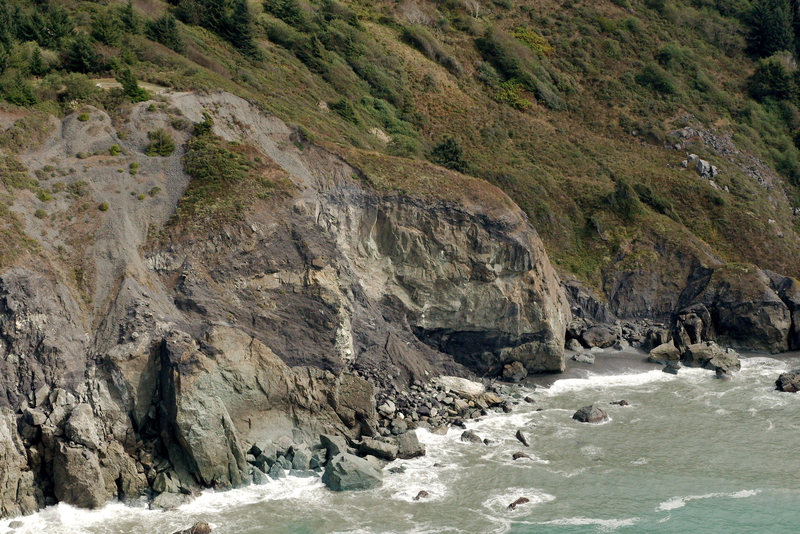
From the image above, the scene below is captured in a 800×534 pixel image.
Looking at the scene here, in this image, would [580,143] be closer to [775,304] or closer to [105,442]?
[775,304]

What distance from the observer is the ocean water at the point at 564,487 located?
2900 centimetres

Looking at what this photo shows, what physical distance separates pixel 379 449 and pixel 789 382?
1070 inches

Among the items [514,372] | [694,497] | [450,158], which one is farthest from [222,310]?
[450,158]

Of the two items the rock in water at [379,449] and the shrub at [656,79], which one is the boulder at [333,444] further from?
the shrub at [656,79]

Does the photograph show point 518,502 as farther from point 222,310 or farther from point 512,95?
point 512,95

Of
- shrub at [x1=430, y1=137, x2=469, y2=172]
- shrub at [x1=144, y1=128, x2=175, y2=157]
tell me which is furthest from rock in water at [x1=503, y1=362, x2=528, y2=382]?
shrub at [x1=144, y1=128, x2=175, y2=157]

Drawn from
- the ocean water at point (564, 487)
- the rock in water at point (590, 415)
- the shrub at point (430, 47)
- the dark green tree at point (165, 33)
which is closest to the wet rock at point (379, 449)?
the ocean water at point (564, 487)

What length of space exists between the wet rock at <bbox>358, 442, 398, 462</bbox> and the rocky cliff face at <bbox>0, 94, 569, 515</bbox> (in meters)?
1.66

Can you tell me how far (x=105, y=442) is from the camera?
103 ft

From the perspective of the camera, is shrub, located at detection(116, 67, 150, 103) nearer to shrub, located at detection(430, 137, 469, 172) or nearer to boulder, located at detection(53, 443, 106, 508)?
boulder, located at detection(53, 443, 106, 508)

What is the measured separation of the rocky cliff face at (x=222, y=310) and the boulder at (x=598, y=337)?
6.62ft

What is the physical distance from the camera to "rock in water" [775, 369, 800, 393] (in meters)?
44.7

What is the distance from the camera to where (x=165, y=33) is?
59.8 metres

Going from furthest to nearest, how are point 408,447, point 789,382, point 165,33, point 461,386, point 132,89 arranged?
point 165,33 → point 132,89 → point 789,382 → point 461,386 → point 408,447
